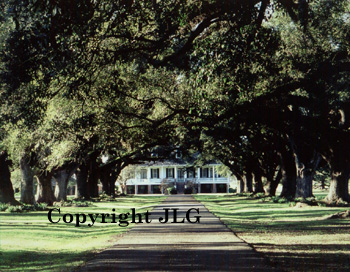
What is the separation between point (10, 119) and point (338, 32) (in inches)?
515

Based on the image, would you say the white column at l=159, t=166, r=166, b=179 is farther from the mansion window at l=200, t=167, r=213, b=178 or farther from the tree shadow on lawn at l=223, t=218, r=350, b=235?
the tree shadow on lawn at l=223, t=218, r=350, b=235

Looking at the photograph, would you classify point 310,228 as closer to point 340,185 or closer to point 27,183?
point 340,185

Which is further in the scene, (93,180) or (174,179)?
(174,179)

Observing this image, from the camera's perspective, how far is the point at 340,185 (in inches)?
1227

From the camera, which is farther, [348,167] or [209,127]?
[348,167]

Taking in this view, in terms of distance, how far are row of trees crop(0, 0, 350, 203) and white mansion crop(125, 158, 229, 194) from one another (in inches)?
2349

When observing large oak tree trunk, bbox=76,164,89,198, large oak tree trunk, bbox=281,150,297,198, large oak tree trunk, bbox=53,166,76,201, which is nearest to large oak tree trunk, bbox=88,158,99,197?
large oak tree trunk, bbox=76,164,89,198

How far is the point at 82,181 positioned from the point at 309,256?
138 ft

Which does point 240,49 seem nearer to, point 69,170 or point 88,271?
point 88,271

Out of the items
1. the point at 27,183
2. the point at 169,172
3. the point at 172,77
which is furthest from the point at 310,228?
the point at 169,172

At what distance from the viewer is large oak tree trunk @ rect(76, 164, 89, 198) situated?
5053cm

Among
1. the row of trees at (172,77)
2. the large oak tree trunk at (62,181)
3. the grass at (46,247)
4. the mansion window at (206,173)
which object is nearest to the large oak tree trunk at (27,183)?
the row of trees at (172,77)

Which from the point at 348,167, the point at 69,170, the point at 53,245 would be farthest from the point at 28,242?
the point at 69,170

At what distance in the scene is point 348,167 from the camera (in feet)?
101
